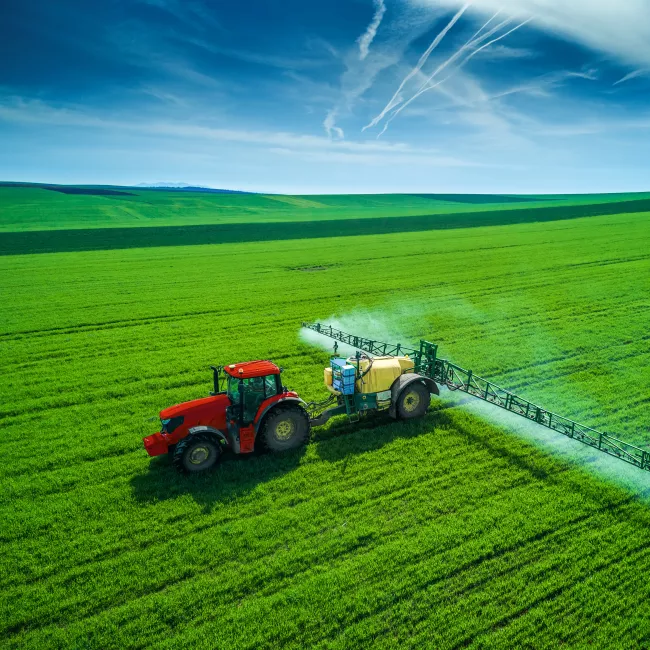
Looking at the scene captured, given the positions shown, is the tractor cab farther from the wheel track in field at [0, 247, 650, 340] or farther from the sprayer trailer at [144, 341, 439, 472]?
the wheel track in field at [0, 247, 650, 340]

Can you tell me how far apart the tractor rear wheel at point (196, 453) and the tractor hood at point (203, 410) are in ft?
1.75

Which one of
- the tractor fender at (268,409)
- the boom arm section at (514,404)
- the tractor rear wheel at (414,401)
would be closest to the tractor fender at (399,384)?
the tractor rear wheel at (414,401)

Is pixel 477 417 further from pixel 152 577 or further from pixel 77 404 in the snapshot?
pixel 77 404

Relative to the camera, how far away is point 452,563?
26.7 feet

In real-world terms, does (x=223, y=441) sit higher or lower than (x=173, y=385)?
higher

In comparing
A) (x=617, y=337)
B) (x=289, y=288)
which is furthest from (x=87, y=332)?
(x=617, y=337)

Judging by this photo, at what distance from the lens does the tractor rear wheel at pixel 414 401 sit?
13133 mm

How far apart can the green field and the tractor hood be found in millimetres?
1361

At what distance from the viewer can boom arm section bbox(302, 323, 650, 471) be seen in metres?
10.8

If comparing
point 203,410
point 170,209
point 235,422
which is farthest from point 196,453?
point 170,209

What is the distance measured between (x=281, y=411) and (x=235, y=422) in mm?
1157

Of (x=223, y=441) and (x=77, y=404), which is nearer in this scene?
(x=223, y=441)

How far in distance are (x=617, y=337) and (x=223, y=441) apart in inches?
703

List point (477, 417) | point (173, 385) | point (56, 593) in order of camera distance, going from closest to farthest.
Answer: point (56, 593) < point (477, 417) < point (173, 385)
